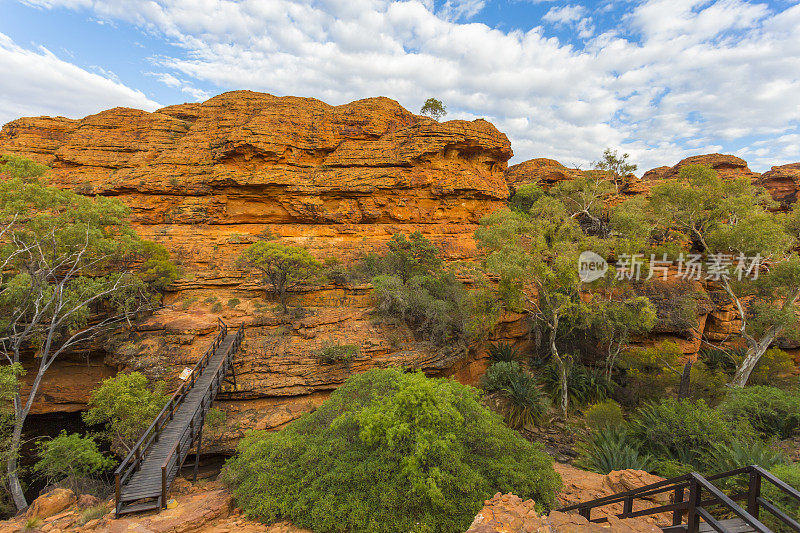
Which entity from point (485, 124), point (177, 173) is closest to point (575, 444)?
point (485, 124)

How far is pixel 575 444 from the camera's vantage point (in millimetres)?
11586

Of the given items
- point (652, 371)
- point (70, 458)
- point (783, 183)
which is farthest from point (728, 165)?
point (70, 458)

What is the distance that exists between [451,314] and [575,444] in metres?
7.08

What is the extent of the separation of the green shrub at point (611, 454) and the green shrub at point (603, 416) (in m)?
1.20

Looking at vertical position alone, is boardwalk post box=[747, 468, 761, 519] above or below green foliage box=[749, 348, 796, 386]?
above

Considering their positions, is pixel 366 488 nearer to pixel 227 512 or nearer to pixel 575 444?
pixel 227 512

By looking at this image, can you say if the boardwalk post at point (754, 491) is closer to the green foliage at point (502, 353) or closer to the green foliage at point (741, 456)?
the green foliage at point (741, 456)

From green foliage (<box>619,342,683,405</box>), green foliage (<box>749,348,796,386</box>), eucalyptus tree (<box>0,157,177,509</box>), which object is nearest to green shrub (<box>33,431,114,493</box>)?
eucalyptus tree (<box>0,157,177,509</box>)

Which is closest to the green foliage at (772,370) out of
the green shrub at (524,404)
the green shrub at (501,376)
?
the green shrub at (524,404)

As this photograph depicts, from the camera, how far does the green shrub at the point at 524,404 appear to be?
1292 centimetres

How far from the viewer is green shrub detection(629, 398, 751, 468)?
7980 mm

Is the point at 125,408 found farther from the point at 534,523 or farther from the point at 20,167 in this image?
the point at 534,523

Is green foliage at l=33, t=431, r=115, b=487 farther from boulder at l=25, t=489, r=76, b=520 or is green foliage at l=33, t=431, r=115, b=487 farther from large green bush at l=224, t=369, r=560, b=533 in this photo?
large green bush at l=224, t=369, r=560, b=533

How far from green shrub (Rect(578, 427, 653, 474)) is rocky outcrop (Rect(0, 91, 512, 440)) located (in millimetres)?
6468
